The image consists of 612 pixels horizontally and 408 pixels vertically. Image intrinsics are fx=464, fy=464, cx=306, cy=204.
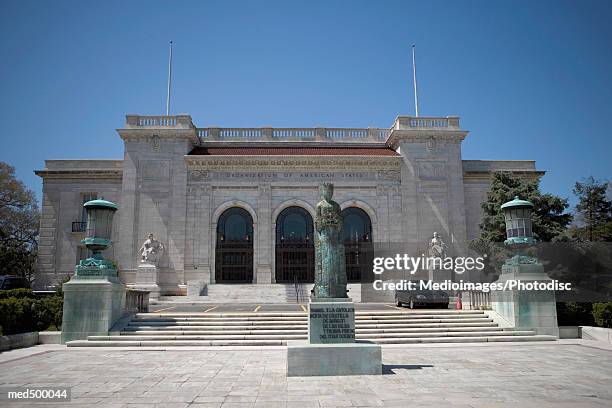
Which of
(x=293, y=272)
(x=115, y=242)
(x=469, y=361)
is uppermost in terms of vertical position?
(x=115, y=242)

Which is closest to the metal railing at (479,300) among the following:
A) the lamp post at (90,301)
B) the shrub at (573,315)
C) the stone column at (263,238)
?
the shrub at (573,315)

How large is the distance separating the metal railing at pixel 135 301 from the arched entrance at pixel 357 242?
18905mm

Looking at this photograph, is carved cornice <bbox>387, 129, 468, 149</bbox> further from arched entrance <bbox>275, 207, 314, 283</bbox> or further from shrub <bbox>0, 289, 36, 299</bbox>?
shrub <bbox>0, 289, 36, 299</bbox>

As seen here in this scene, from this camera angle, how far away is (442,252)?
35.3 metres

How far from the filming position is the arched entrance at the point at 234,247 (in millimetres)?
37031

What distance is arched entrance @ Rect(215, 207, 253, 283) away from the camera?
37031mm

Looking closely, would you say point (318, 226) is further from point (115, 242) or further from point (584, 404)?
point (115, 242)

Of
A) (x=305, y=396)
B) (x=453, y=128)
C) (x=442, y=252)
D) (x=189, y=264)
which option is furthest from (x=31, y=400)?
(x=453, y=128)

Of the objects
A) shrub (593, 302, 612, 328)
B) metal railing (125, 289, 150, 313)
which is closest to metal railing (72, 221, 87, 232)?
metal railing (125, 289, 150, 313)

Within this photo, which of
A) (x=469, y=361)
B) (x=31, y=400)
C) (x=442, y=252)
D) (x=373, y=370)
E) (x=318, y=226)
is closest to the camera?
(x=31, y=400)

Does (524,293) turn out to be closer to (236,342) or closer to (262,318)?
(262,318)

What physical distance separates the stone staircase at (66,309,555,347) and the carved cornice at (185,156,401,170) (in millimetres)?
19594

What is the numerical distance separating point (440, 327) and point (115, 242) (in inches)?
1126

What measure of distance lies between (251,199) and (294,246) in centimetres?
518
